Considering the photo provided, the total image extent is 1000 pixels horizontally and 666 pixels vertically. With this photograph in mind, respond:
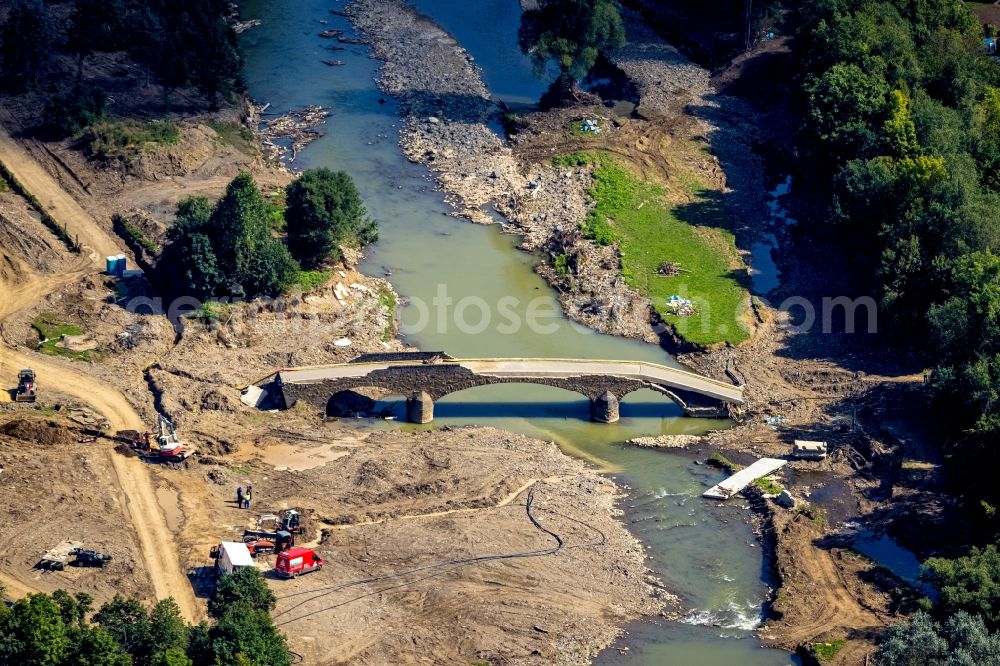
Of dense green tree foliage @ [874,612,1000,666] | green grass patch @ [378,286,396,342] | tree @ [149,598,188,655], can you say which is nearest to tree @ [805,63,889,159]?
green grass patch @ [378,286,396,342]

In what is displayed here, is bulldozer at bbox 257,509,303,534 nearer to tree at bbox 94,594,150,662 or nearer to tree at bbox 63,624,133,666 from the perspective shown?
tree at bbox 94,594,150,662

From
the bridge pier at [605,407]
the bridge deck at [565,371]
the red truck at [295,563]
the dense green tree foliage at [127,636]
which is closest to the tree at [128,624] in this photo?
the dense green tree foliage at [127,636]

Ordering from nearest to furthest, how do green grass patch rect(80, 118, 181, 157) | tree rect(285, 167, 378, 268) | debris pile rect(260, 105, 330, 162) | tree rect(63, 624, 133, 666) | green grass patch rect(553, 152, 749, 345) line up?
tree rect(63, 624, 133, 666) → tree rect(285, 167, 378, 268) → green grass patch rect(553, 152, 749, 345) → green grass patch rect(80, 118, 181, 157) → debris pile rect(260, 105, 330, 162)

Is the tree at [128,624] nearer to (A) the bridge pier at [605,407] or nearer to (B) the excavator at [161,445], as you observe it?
(B) the excavator at [161,445]

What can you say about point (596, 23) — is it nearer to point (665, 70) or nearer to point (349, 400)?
point (665, 70)

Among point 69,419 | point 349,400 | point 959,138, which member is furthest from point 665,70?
point 69,419

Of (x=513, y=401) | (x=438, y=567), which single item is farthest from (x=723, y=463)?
(x=438, y=567)
